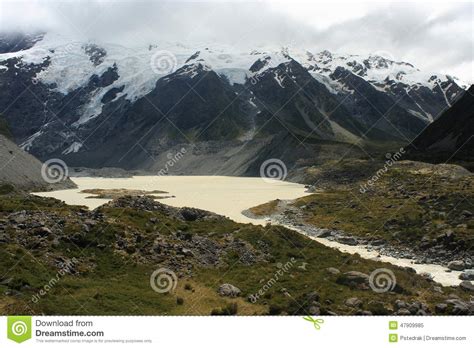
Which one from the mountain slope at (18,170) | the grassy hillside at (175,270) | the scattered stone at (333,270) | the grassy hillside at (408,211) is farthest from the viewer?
the mountain slope at (18,170)

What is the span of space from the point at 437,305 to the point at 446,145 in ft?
497

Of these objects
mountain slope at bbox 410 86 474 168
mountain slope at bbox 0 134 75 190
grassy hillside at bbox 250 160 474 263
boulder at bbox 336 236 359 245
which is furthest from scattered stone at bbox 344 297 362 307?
mountain slope at bbox 410 86 474 168

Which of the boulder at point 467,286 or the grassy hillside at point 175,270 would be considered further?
the boulder at point 467,286

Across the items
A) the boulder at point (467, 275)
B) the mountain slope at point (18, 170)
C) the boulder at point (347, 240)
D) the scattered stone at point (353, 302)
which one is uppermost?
the mountain slope at point (18, 170)

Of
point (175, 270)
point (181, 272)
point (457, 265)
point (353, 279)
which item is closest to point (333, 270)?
point (353, 279)

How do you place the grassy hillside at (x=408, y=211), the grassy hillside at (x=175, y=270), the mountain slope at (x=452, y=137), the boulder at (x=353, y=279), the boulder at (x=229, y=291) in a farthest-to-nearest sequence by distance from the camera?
the mountain slope at (x=452, y=137) < the grassy hillside at (x=408, y=211) < the boulder at (x=353, y=279) < the boulder at (x=229, y=291) < the grassy hillside at (x=175, y=270)

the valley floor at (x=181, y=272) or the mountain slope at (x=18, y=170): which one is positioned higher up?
the mountain slope at (x=18, y=170)

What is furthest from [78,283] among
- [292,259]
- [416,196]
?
[416,196]

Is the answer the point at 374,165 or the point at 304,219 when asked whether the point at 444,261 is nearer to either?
the point at 304,219

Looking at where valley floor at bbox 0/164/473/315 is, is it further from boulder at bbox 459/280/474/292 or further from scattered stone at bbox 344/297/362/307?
boulder at bbox 459/280/474/292

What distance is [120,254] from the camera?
125 ft

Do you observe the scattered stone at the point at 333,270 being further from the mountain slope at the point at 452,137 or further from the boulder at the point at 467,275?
the mountain slope at the point at 452,137

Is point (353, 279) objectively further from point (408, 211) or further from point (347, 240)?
point (408, 211)

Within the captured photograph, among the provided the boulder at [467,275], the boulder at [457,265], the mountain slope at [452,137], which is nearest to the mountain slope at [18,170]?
the boulder at [457,265]
